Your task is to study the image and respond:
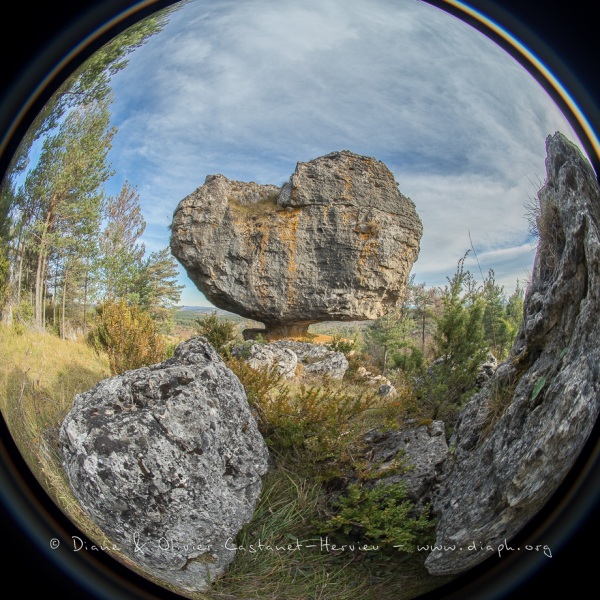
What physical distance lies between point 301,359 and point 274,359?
0.24 meters

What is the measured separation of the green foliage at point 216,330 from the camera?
3629mm

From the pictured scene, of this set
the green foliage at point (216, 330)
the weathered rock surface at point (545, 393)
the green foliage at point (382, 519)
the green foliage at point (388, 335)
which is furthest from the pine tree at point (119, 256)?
the weathered rock surface at point (545, 393)

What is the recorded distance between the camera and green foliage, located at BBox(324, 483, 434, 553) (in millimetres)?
3586

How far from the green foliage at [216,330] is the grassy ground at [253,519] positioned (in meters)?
0.81

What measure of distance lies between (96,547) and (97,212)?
2.72m

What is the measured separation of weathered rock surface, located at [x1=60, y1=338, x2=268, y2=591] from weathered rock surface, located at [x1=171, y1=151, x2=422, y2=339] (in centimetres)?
66

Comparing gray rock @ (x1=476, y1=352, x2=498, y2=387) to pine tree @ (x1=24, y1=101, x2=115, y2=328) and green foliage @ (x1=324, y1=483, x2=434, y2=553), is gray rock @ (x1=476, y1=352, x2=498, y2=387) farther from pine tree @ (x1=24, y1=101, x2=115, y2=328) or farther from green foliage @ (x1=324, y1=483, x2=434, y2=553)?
pine tree @ (x1=24, y1=101, x2=115, y2=328)

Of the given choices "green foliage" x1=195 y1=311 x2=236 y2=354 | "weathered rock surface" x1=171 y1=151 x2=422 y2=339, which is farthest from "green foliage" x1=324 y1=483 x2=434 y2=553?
"green foliage" x1=195 y1=311 x2=236 y2=354

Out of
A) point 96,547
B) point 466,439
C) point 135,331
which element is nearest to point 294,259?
point 135,331

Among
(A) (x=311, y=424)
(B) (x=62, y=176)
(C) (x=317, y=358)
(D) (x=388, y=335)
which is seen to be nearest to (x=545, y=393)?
(D) (x=388, y=335)

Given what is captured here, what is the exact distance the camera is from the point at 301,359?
394cm

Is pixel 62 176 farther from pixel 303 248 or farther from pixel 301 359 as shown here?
pixel 301 359

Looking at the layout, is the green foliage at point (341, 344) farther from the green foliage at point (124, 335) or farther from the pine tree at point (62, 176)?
the pine tree at point (62, 176)

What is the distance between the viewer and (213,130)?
3203 mm
